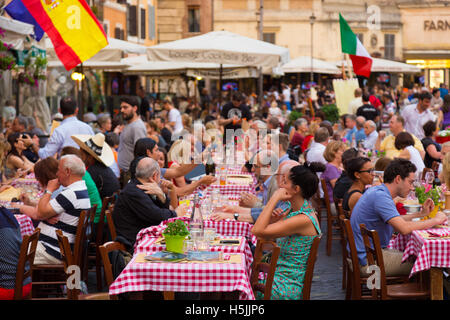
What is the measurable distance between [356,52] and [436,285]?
33.1 feet

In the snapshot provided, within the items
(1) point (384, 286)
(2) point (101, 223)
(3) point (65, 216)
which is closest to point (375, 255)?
(1) point (384, 286)

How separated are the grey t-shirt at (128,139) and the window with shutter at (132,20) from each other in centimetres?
2471

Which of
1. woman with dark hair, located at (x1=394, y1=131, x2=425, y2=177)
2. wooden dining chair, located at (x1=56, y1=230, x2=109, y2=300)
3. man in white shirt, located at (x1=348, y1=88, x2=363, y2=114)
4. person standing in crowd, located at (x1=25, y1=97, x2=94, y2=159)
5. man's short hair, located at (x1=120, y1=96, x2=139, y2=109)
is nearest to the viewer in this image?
wooden dining chair, located at (x1=56, y1=230, x2=109, y2=300)

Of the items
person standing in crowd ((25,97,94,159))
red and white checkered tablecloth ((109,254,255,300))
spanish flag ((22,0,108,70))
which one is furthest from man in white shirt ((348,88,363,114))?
red and white checkered tablecloth ((109,254,255,300))

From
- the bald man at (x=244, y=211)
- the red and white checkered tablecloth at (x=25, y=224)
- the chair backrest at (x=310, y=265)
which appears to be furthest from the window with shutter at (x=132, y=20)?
the chair backrest at (x=310, y=265)

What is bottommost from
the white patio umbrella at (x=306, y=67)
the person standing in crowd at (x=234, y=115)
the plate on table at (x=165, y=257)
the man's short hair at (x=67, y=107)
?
the plate on table at (x=165, y=257)

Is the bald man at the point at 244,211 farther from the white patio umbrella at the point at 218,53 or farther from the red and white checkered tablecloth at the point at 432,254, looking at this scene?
the white patio umbrella at the point at 218,53

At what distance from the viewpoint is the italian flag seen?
15828 millimetres

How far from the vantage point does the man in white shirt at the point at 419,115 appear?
14453 millimetres

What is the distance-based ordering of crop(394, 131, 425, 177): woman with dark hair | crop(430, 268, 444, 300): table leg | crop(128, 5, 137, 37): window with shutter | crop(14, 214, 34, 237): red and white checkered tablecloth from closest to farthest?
1. crop(430, 268, 444, 300): table leg
2. crop(14, 214, 34, 237): red and white checkered tablecloth
3. crop(394, 131, 425, 177): woman with dark hair
4. crop(128, 5, 137, 37): window with shutter

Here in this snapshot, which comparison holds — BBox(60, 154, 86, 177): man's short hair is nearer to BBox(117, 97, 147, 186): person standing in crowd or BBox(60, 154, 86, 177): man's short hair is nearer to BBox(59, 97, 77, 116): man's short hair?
BBox(117, 97, 147, 186): person standing in crowd

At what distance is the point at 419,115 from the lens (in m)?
14.6

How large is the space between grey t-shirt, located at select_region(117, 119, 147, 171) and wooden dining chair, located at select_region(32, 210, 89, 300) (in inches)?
153

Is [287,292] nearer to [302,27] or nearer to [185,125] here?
[185,125]
